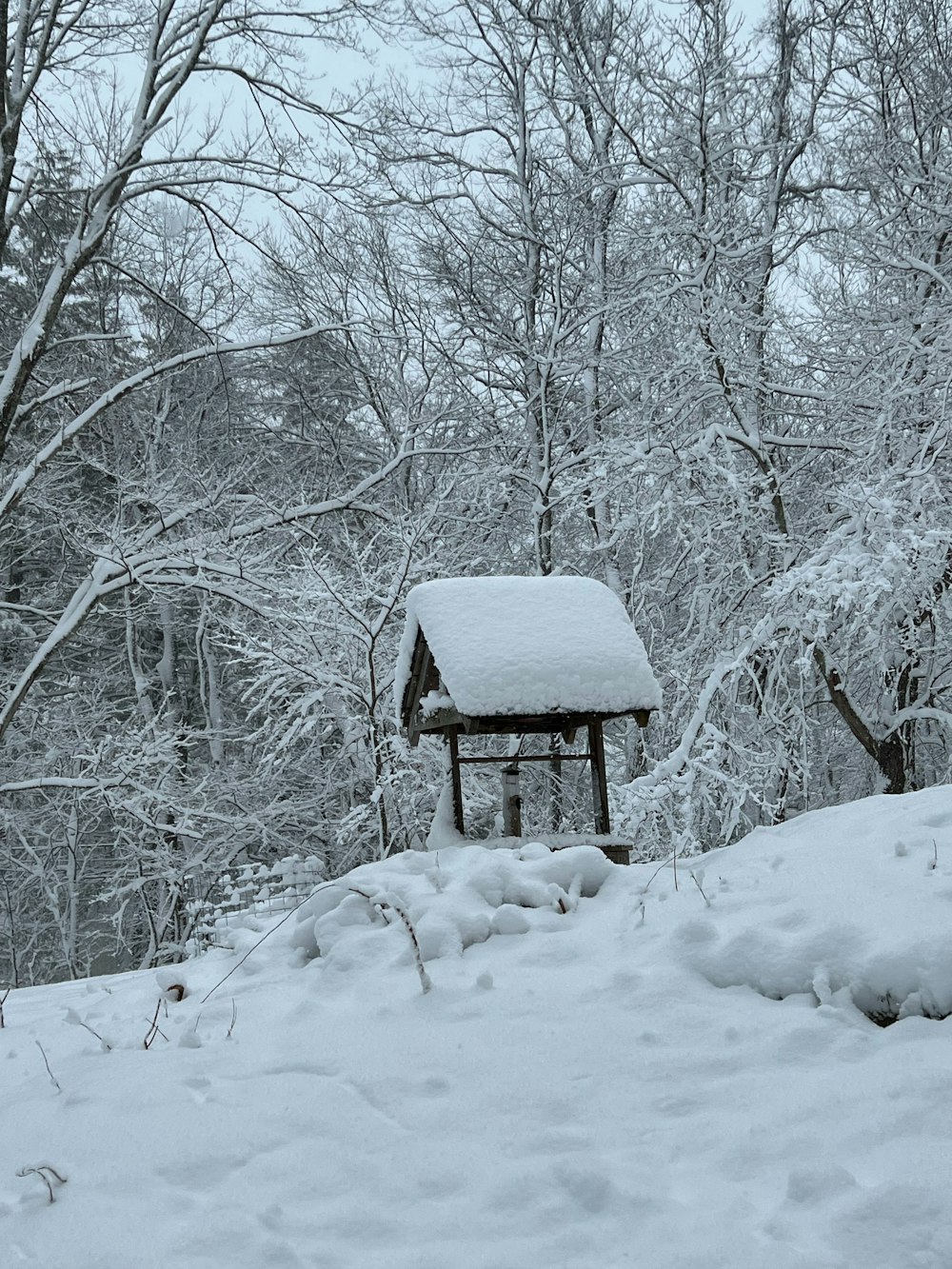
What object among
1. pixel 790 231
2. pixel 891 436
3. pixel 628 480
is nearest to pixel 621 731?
pixel 628 480

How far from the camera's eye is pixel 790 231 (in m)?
11.6

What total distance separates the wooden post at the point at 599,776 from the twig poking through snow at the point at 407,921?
3506 millimetres

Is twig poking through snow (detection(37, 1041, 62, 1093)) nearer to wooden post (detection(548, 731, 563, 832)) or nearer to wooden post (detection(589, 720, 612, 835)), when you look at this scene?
wooden post (detection(589, 720, 612, 835))

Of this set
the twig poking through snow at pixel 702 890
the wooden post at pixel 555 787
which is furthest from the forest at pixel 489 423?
the twig poking through snow at pixel 702 890

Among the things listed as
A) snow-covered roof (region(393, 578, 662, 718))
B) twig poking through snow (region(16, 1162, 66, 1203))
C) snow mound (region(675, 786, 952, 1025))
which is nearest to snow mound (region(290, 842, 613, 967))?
snow mound (region(675, 786, 952, 1025))

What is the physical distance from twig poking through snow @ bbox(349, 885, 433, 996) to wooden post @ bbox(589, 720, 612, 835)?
3506 mm

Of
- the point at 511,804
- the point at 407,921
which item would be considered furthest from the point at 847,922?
the point at 511,804

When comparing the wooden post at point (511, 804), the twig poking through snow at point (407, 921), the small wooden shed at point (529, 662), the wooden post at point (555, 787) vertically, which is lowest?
the wooden post at point (555, 787)

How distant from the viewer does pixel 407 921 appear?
11.6 feet

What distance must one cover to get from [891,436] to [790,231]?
3341mm

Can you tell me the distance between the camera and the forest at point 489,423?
9.70 meters

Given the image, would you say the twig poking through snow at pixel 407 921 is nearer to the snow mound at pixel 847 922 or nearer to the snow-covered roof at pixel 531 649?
the snow mound at pixel 847 922

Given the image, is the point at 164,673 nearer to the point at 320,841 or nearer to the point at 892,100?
the point at 320,841

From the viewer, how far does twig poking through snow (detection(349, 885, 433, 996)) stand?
3334 mm
